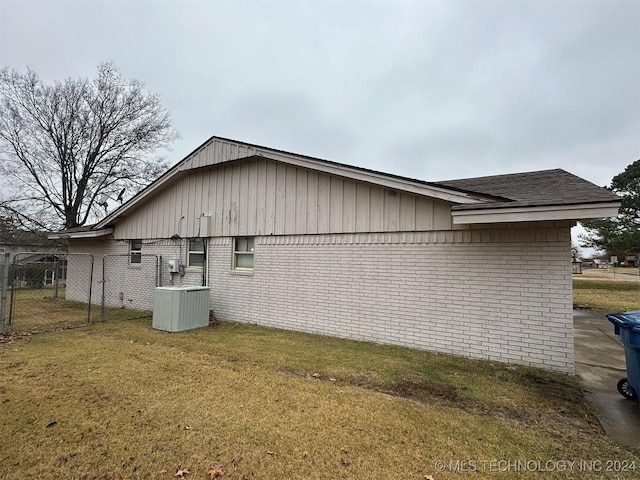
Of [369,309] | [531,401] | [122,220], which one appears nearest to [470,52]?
[369,309]

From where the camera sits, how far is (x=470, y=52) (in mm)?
11531

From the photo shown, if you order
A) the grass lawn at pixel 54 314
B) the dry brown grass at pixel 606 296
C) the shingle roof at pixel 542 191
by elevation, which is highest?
the shingle roof at pixel 542 191

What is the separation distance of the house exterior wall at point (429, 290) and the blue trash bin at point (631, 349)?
0.94 metres

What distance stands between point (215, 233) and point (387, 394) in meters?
7.15

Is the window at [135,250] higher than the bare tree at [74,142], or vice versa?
the bare tree at [74,142]

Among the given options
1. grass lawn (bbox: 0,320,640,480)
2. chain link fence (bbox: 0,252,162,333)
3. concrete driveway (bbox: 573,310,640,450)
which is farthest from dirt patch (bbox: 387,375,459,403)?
chain link fence (bbox: 0,252,162,333)

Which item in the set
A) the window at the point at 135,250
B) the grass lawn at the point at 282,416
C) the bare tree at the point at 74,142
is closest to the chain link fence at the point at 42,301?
the window at the point at 135,250

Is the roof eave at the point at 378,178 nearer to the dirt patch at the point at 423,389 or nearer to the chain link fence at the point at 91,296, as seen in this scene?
the dirt patch at the point at 423,389

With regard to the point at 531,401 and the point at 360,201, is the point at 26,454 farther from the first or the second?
the point at 360,201

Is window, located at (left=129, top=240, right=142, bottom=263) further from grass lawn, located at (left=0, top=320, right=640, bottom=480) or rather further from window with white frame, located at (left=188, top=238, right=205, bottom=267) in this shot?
grass lawn, located at (left=0, top=320, right=640, bottom=480)

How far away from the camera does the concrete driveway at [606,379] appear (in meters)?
3.56

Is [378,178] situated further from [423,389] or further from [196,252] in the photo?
[196,252]

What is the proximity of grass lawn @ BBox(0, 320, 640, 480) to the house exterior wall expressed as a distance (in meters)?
0.57

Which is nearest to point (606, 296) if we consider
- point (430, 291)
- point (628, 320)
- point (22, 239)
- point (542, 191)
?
point (542, 191)
